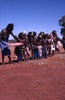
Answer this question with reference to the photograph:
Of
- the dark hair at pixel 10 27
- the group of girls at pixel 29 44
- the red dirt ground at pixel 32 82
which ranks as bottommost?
the red dirt ground at pixel 32 82

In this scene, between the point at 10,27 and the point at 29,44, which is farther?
the point at 29,44

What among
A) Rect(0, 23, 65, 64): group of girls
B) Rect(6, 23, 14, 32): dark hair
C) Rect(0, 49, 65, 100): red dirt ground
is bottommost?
Rect(0, 49, 65, 100): red dirt ground

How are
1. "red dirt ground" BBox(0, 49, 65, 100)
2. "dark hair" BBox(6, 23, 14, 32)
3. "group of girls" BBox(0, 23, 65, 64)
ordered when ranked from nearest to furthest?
1. "red dirt ground" BBox(0, 49, 65, 100)
2. "dark hair" BBox(6, 23, 14, 32)
3. "group of girls" BBox(0, 23, 65, 64)

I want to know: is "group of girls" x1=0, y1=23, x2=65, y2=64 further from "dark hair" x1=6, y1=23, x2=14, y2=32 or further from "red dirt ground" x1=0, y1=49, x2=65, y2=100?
"red dirt ground" x1=0, y1=49, x2=65, y2=100

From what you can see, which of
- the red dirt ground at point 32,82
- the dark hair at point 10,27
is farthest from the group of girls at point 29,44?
the red dirt ground at point 32,82

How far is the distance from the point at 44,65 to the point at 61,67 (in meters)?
0.80

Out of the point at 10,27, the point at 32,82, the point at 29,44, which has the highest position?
the point at 10,27

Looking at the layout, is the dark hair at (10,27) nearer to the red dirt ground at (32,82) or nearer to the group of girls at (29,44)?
the group of girls at (29,44)

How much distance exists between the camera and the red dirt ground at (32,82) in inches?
292

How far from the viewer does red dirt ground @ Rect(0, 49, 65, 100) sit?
7.40 meters

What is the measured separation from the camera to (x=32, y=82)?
8555 mm

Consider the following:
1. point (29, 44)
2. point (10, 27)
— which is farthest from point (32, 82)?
point (29, 44)

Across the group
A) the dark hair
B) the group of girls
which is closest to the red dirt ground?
the group of girls

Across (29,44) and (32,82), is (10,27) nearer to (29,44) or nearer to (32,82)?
(29,44)
